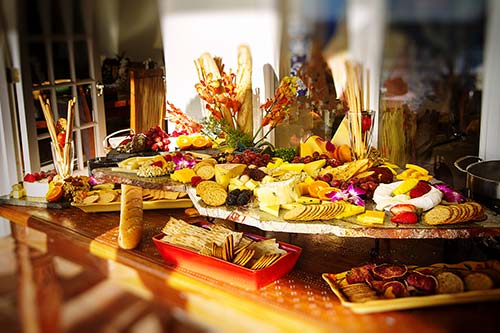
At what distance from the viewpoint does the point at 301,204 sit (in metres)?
1.39

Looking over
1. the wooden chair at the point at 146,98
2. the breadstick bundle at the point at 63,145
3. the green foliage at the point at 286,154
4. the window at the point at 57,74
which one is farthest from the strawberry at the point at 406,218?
the wooden chair at the point at 146,98

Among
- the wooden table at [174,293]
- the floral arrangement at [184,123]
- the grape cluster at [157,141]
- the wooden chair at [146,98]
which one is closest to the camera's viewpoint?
the wooden table at [174,293]

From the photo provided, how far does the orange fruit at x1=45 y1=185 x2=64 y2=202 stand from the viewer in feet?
6.74

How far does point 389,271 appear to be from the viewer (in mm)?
1328

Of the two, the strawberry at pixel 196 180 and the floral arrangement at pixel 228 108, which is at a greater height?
the floral arrangement at pixel 228 108

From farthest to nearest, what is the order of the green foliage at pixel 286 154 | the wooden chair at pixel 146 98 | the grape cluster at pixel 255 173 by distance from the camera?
1. the wooden chair at pixel 146 98
2. the green foliage at pixel 286 154
3. the grape cluster at pixel 255 173

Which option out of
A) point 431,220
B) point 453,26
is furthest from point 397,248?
point 453,26

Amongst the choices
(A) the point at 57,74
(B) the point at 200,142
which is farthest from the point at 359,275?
(A) the point at 57,74

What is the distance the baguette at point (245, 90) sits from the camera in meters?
2.33

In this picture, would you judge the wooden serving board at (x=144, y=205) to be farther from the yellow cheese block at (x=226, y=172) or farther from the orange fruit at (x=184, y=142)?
the yellow cheese block at (x=226, y=172)

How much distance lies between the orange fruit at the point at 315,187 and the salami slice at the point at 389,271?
23 centimetres

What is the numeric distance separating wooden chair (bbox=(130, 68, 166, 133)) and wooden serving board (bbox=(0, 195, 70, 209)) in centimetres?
109

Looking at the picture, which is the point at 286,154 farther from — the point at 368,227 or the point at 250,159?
the point at 368,227

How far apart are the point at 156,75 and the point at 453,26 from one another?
5.08ft
